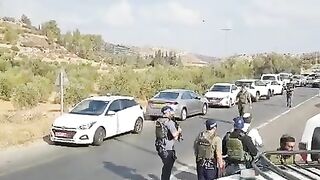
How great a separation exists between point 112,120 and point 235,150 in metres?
9.53

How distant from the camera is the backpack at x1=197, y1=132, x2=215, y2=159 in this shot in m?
8.02

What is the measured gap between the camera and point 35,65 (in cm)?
5441

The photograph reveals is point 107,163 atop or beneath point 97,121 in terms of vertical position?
beneath

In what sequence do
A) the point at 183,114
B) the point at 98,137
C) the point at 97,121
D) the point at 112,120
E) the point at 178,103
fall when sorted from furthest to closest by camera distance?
the point at 183,114 → the point at 178,103 → the point at 112,120 → the point at 97,121 → the point at 98,137

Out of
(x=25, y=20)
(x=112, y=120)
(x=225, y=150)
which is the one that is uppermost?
(x=25, y=20)

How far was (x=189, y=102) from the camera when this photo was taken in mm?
25156

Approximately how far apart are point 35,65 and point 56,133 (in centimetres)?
4026

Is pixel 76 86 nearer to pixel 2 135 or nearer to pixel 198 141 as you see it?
pixel 2 135

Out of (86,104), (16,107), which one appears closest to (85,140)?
(86,104)

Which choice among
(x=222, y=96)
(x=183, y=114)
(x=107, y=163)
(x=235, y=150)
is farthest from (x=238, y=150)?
(x=222, y=96)

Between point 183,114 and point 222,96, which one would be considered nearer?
point 183,114

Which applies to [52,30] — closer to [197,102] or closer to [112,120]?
[197,102]

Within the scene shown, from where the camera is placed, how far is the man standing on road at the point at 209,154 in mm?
8000

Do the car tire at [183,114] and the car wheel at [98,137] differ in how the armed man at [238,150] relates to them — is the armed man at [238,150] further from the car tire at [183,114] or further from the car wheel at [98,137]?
the car tire at [183,114]
